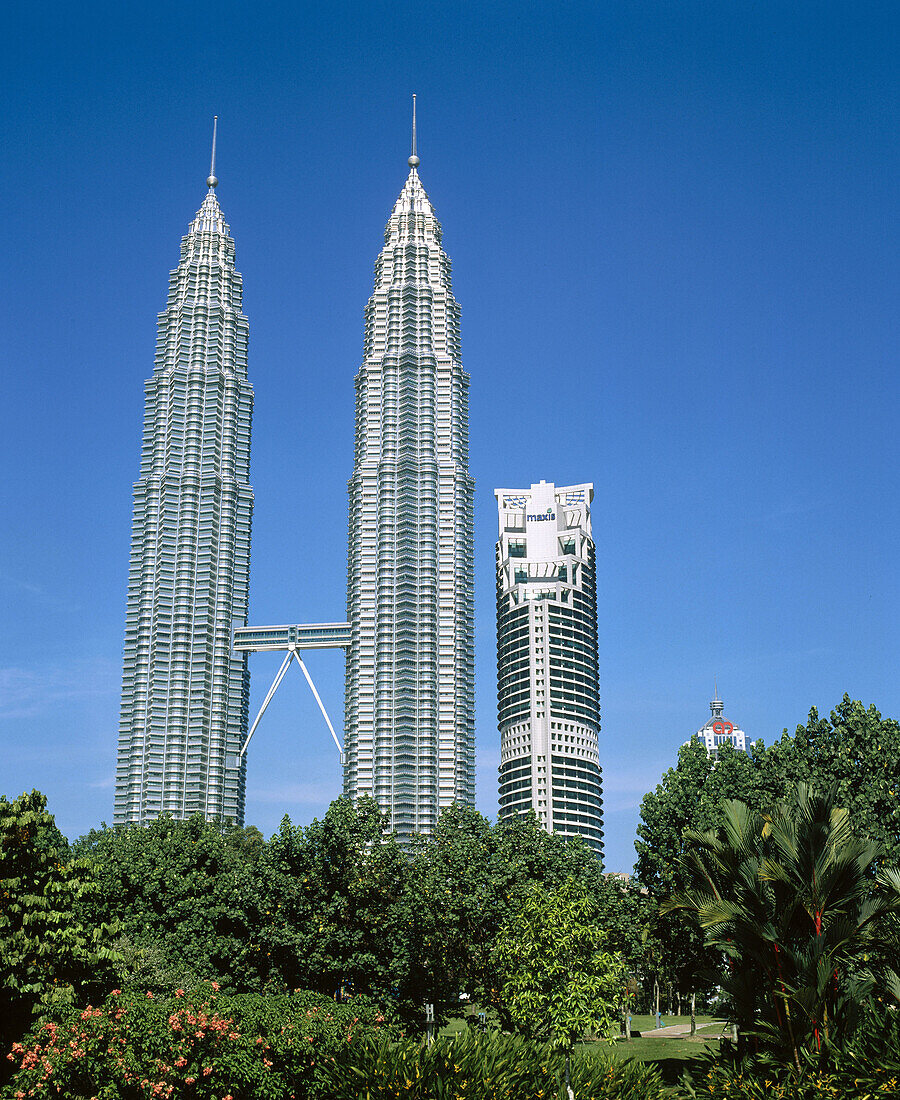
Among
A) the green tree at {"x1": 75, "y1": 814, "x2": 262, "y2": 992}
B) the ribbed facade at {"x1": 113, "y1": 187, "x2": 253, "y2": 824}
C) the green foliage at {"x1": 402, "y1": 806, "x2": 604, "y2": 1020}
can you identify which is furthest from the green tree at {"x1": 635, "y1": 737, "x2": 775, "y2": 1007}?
the ribbed facade at {"x1": 113, "y1": 187, "x2": 253, "y2": 824}

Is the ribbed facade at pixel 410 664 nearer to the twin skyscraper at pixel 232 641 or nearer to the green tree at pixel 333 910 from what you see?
the twin skyscraper at pixel 232 641

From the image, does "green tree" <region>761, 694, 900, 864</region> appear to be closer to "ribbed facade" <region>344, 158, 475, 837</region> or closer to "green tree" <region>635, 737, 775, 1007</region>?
"green tree" <region>635, 737, 775, 1007</region>

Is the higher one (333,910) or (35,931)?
(333,910)

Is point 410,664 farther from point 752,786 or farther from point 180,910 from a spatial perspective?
point 752,786

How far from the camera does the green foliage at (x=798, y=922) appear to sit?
2438cm

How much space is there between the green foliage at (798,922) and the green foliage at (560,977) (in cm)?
756

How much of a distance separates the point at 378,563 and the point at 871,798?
15354cm

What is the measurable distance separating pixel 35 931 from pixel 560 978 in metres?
17.4

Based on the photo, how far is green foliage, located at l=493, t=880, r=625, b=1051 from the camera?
109 feet

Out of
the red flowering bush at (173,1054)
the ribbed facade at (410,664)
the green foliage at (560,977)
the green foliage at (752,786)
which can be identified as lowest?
the red flowering bush at (173,1054)

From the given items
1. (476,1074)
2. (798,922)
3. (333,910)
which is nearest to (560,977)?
(476,1074)

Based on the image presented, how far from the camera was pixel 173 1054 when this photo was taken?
29547 millimetres

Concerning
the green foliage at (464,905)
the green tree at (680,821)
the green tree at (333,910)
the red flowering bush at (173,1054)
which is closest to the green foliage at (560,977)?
the red flowering bush at (173,1054)

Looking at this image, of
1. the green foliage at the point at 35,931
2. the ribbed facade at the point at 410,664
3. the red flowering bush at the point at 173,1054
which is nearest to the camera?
the red flowering bush at the point at 173,1054
